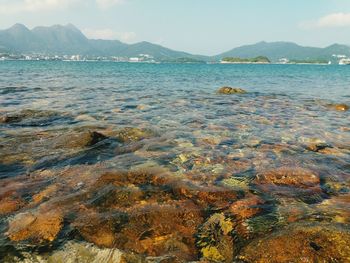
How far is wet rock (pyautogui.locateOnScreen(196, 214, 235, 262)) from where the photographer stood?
475 centimetres

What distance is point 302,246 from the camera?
457cm

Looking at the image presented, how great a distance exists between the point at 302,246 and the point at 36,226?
424 cm

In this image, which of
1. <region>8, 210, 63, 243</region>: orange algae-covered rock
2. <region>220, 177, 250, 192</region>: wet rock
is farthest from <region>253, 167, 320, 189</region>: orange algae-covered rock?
<region>8, 210, 63, 243</region>: orange algae-covered rock

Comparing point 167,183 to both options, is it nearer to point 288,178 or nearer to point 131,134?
point 288,178

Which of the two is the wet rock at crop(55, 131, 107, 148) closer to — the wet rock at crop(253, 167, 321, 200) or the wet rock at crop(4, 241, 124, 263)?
the wet rock at crop(253, 167, 321, 200)

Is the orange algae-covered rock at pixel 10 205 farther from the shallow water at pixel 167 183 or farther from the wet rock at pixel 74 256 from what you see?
the wet rock at pixel 74 256

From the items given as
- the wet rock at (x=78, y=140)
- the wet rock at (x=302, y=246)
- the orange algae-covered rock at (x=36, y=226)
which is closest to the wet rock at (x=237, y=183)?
the wet rock at (x=302, y=246)

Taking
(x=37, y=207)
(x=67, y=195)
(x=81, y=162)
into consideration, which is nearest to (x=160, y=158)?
(x=81, y=162)

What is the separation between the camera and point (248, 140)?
11383mm

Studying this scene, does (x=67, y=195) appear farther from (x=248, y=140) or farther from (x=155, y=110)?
(x=155, y=110)

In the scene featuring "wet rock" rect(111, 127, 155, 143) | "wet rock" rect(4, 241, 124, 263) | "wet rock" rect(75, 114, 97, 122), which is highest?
"wet rock" rect(4, 241, 124, 263)

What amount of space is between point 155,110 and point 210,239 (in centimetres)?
1325

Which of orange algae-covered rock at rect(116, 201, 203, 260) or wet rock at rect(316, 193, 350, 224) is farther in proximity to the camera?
wet rock at rect(316, 193, 350, 224)

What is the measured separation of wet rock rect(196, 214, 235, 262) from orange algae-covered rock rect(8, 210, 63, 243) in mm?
2400
